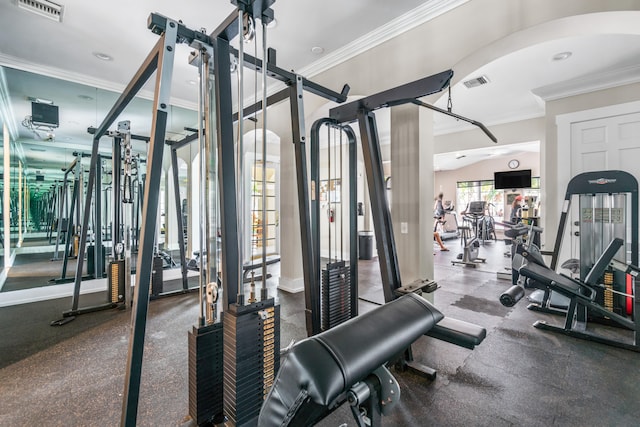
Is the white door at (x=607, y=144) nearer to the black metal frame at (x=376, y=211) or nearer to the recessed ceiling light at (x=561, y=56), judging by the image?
the recessed ceiling light at (x=561, y=56)

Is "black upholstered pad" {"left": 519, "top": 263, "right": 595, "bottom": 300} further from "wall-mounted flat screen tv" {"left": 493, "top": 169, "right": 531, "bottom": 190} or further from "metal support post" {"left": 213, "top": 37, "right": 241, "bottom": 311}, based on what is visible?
"wall-mounted flat screen tv" {"left": 493, "top": 169, "right": 531, "bottom": 190}

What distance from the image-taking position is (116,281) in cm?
365

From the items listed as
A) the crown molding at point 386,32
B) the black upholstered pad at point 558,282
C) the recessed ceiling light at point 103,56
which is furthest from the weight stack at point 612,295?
the recessed ceiling light at point 103,56

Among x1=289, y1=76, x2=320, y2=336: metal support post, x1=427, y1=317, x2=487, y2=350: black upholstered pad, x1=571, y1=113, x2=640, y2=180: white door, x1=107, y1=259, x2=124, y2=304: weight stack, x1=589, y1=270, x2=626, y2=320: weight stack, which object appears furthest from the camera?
x1=571, y1=113, x2=640, y2=180: white door

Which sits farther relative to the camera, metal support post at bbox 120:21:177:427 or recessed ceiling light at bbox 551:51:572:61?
recessed ceiling light at bbox 551:51:572:61

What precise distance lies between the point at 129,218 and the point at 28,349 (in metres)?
1.59

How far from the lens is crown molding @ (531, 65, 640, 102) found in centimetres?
396

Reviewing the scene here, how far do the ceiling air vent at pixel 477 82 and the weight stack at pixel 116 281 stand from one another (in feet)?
18.1

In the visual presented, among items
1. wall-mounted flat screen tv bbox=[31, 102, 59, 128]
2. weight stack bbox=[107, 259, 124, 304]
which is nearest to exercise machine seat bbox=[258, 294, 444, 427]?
weight stack bbox=[107, 259, 124, 304]

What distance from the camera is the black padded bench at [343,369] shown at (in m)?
0.67

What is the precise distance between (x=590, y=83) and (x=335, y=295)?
491 centimetres

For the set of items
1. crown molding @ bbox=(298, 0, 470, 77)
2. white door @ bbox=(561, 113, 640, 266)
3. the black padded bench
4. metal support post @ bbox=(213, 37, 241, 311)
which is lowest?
the black padded bench

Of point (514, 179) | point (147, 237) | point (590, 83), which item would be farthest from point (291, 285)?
point (514, 179)

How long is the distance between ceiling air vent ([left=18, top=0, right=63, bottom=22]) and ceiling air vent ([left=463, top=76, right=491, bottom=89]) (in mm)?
5029
